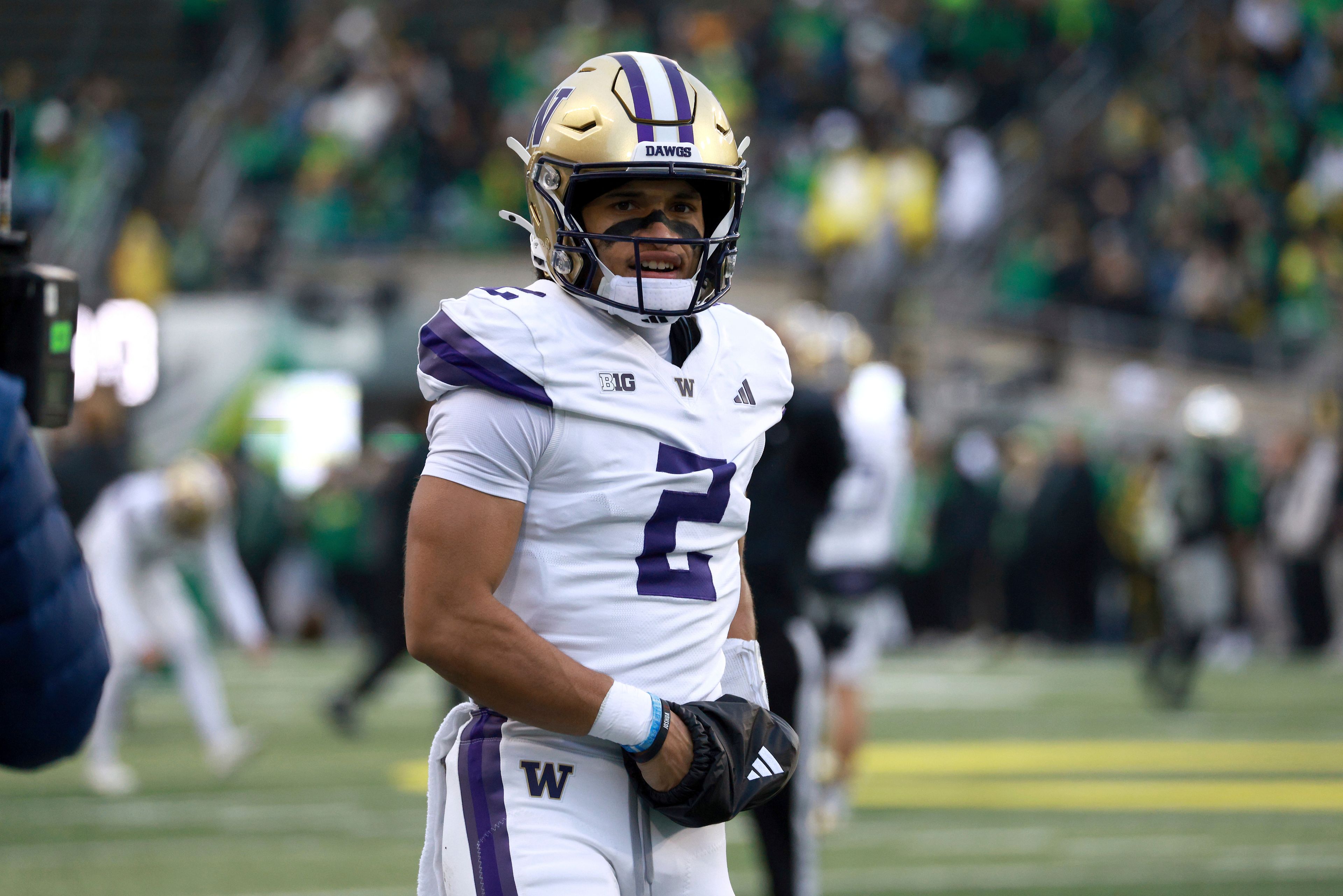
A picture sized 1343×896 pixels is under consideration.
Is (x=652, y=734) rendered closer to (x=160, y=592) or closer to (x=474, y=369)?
(x=474, y=369)

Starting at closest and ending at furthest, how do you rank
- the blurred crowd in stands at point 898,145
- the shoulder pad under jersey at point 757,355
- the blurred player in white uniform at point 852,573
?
the shoulder pad under jersey at point 757,355 < the blurred player in white uniform at point 852,573 < the blurred crowd in stands at point 898,145

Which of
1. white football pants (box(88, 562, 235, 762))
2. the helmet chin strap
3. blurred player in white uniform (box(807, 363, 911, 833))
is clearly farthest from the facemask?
white football pants (box(88, 562, 235, 762))

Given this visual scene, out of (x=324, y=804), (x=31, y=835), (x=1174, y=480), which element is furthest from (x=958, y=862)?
(x=1174, y=480)

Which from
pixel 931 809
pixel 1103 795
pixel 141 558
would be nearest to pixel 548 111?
pixel 931 809

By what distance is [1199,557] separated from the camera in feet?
48.9

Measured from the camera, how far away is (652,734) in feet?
9.76

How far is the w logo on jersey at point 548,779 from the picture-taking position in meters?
3.02

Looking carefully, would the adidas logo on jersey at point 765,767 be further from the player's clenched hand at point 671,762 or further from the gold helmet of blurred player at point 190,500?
the gold helmet of blurred player at point 190,500

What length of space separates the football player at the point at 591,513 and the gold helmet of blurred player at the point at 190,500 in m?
6.95

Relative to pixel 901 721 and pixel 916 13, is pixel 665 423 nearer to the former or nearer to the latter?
pixel 901 721

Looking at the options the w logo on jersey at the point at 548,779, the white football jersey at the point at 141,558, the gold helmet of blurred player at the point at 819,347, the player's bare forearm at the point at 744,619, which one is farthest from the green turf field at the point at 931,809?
the w logo on jersey at the point at 548,779

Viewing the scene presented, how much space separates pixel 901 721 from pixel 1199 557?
3.20 metres

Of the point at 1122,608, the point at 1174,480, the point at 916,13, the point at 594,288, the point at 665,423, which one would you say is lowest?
the point at 1122,608

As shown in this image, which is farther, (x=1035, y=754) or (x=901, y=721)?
(x=901, y=721)
